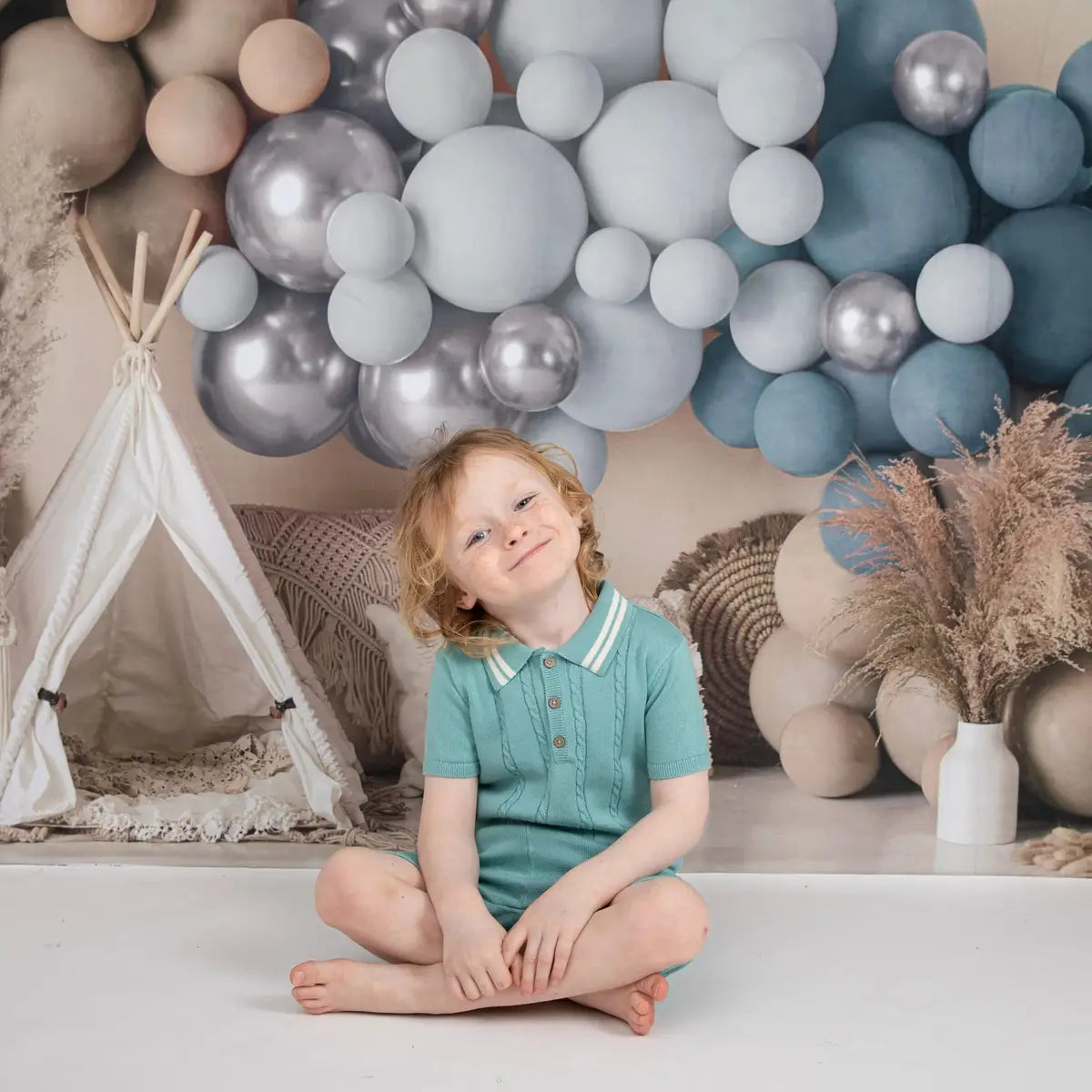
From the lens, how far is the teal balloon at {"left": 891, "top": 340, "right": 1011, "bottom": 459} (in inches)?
93.8

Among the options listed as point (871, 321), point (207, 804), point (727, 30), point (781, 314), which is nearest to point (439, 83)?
point (727, 30)

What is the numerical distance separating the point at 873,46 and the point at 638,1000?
5.76 feet

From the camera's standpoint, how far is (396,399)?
2428 mm

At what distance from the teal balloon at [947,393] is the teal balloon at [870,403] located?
23 mm

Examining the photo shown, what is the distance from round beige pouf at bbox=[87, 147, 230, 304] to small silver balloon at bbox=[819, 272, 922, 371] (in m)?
1.13

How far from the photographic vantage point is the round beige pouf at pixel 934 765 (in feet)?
7.95

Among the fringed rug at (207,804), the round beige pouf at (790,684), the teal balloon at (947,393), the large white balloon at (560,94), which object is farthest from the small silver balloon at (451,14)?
the fringed rug at (207,804)

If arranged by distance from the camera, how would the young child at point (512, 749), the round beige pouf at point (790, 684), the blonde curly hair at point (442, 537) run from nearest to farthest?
the young child at point (512, 749) < the blonde curly hair at point (442, 537) < the round beige pouf at point (790, 684)

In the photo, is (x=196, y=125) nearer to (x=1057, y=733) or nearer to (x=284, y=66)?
(x=284, y=66)

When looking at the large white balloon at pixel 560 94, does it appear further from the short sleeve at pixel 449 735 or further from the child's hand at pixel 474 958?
the child's hand at pixel 474 958

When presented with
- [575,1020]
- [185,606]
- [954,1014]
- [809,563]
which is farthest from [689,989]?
[185,606]

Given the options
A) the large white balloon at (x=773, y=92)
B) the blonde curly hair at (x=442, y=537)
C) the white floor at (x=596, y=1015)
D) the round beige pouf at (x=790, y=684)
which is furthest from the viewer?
the round beige pouf at (x=790, y=684)

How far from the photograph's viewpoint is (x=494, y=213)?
2367 millimetres

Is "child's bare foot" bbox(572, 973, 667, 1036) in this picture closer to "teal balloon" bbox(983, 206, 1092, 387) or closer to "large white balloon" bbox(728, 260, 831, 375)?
"large white balloon" bbox(728, 260, 831, 375)
